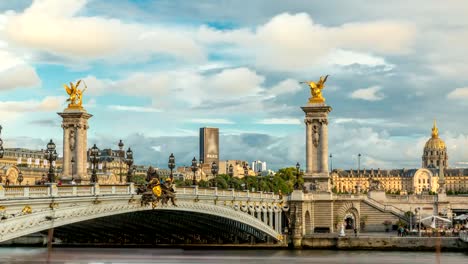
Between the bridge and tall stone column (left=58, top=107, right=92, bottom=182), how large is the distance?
13.7 meters

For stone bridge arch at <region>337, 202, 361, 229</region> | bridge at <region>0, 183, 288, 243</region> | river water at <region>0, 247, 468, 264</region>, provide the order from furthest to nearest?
1. stone bridge arch at <region>337, 202, 361, 229</region>
2. river water at <region>0, 247, 468, 264</region>
3. bridge at <region>0, 183, 288, 243</region>

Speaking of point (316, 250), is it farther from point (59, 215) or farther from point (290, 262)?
point (59, 215)

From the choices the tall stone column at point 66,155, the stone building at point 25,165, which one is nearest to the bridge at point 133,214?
the tall stone column at point 66,155

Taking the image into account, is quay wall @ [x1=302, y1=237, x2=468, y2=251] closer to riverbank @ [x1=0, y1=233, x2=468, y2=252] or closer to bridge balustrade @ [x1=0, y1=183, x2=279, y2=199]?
riverbank @ [x1=0, y1=233, x2=468, y2=252]

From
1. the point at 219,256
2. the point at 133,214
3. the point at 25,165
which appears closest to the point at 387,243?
the point at 219,256

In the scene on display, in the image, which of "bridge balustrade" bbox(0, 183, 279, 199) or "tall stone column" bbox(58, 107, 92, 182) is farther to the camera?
"tall stone column" bbox(58, 107, 92, 182)

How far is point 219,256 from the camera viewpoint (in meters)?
68.2

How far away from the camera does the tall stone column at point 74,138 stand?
275 ft

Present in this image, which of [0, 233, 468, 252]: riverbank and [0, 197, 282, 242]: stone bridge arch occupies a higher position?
[0, 197, 282, 242]: stone bridge arch

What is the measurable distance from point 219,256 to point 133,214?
1753 centimetres

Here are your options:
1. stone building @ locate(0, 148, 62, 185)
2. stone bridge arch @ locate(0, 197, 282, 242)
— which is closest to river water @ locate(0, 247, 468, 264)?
stone bridge arch @ locate(0, 197, 282, 242)

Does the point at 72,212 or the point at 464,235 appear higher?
the point at 72,212

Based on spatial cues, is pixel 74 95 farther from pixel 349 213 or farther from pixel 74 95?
pixel 349 213

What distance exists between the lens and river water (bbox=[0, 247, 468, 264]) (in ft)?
209
